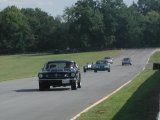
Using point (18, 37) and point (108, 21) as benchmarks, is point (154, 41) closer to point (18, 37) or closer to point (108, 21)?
point (108, 21)

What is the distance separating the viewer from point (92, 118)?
15.5 meters

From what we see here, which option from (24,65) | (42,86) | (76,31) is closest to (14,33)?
(76,31)

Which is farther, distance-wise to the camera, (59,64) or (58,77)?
(59,64)

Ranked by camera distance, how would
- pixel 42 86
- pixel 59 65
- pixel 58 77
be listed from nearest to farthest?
pixel 58 77 < pixel 42 86 < pixel 59 65

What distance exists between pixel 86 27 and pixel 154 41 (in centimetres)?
2459

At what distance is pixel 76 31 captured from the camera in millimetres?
182875

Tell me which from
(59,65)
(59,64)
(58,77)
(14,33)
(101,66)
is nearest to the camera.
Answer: (58,77)

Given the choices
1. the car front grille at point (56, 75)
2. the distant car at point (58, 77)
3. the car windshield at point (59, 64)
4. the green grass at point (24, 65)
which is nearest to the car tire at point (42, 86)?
the distant car at point (58, 77)

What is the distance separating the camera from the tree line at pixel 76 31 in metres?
178

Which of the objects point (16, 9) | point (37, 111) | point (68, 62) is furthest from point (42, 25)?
point (37, 111)

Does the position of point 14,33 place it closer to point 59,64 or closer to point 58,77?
point 59,64

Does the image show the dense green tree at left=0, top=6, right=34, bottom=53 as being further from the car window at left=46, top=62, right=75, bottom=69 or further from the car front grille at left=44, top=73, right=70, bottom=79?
the car front grille at left=44, top=73, right=70, bottom=79

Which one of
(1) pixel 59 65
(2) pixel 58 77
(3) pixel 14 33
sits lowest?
(2) pixel 58 77

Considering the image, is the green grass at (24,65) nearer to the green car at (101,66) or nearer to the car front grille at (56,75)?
the green car at (101,66)
